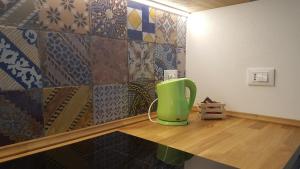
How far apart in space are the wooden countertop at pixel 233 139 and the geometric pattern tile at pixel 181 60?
348mm

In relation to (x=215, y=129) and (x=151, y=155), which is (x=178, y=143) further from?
(x=215, y=129)

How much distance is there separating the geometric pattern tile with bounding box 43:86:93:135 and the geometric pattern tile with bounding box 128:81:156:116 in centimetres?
22

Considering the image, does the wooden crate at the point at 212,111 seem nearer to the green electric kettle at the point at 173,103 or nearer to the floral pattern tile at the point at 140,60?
the green electric kettle at the point at 173,103

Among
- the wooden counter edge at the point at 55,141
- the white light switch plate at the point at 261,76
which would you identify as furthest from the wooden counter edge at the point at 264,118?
the wooden counter edge at the point at 55,141

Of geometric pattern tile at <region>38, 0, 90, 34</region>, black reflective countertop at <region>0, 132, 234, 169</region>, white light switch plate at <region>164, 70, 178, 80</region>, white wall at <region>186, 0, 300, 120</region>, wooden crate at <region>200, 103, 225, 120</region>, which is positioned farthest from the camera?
white light switch plate at <region>164, 70, 178, 80</region>

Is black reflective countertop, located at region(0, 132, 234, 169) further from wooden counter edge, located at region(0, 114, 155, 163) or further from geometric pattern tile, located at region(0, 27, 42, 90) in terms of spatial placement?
geometric pattern tile, located at region(0, 27, 42, 90)

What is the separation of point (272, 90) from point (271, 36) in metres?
0.25

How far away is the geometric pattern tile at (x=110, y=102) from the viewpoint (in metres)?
0.85

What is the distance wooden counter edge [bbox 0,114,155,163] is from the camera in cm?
63

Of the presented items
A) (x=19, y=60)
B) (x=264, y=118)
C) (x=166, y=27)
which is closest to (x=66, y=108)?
(x=19, y=60)

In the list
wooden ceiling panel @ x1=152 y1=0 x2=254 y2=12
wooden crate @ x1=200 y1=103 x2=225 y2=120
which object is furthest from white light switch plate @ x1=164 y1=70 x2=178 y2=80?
wooden ceiling panel @ x1=152 y1=0 x2=254 y2=12

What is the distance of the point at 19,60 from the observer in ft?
2.13

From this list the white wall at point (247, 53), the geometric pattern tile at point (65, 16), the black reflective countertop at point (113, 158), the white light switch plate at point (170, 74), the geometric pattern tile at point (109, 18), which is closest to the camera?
the black reflective countertop at point (113, 158)

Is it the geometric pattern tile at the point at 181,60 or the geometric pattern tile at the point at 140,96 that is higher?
the geometric pattern tile at the point at 181,60
